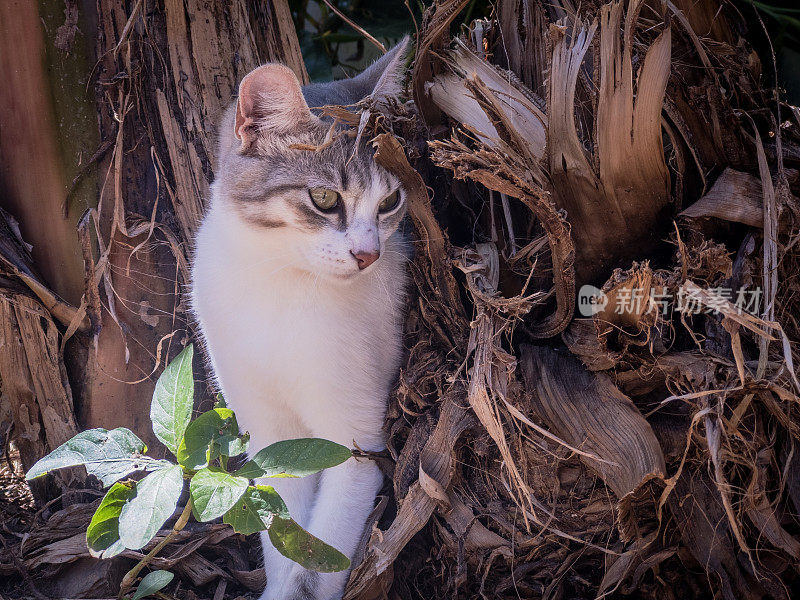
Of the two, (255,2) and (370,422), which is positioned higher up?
(255,2)

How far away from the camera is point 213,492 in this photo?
52.9 inches

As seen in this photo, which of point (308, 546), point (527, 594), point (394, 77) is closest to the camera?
point (308, 546)

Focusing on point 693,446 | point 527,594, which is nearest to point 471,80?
point 693,446

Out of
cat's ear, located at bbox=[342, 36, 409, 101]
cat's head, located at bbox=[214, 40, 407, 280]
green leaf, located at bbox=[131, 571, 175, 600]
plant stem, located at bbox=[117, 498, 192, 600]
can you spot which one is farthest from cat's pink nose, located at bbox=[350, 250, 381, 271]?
green leaf, located at bbox=[131, 571, 175, 600]

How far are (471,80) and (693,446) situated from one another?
2.89 ft

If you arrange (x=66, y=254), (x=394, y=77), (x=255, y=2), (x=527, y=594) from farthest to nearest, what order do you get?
(x=255, y=2), (x=66, y=254), (x=394, y=77), (x=527, y=594)

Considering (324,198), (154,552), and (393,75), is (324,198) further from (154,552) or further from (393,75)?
(154,552)

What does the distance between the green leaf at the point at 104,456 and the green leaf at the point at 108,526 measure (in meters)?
0.03

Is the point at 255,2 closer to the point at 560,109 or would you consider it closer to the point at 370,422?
the point at 560,109

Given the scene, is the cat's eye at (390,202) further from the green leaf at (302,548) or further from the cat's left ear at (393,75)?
the green leaf at (302,548)

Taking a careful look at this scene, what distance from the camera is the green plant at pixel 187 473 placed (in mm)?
1336

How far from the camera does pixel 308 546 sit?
147 cm

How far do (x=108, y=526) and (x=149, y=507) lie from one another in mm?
122

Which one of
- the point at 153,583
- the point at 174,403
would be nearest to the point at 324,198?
the point at 174,403
